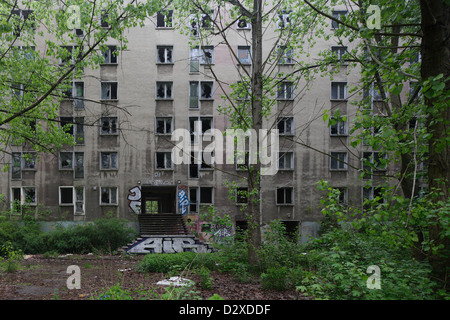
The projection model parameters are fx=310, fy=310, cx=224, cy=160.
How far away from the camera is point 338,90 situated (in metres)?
26.0

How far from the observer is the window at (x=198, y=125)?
25.5m

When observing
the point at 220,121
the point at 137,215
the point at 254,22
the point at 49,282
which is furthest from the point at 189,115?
the point at 49,282

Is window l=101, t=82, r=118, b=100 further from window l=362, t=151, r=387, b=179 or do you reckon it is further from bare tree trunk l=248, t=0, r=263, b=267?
window l=362, t=151, r=387, b=179

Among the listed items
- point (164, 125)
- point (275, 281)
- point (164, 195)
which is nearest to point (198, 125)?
point (164, 125)

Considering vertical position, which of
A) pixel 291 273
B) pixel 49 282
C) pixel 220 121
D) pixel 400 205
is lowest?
pixel 49 282

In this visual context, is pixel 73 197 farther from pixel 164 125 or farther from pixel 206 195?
pixel 206 195

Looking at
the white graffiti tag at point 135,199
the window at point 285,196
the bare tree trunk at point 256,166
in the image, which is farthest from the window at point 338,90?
the white graffiti tag at point 135,199

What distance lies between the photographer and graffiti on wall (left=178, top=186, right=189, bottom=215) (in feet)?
82.4

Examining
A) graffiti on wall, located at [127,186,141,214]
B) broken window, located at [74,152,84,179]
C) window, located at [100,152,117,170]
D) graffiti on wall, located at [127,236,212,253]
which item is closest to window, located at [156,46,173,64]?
window, located at [100,152,117,170]

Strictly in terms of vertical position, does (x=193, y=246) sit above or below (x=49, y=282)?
below

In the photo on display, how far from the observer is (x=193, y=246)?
1955cm
